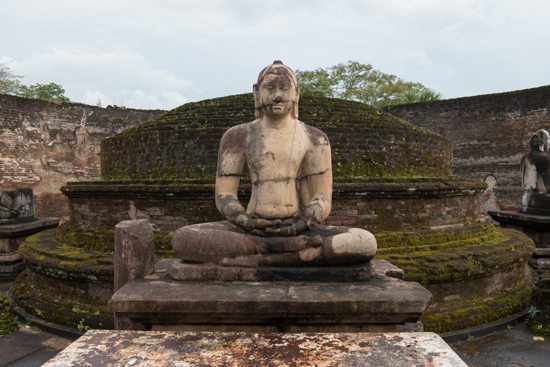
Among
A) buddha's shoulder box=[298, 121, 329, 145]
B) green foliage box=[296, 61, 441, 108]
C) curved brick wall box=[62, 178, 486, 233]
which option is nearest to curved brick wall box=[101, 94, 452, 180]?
curved brick wall box=[62, 178, 486, 233]

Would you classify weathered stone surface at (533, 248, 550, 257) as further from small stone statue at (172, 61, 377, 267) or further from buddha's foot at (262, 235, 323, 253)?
buddha's foot at (262, 235, 323, 253)

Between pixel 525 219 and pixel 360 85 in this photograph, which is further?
pixel 360 85

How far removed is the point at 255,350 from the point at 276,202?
4.52 ft

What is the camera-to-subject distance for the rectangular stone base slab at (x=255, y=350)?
1655 mm

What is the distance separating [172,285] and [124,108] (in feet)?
41.5

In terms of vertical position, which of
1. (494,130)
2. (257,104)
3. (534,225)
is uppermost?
(494,130)

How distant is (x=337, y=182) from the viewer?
5223 millimetres

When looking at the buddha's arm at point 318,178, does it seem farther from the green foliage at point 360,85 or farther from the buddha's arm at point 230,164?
the green foliage at point 360,85

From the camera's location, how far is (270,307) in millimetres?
2250

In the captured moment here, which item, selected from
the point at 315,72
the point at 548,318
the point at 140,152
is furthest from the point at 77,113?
the point at 315,72

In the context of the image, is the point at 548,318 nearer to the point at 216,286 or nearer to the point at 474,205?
the point at 474,205

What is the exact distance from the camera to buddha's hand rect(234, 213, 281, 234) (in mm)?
2781

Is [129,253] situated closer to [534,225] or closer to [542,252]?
[542,252]

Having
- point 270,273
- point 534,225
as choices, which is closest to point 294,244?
point 270,273
